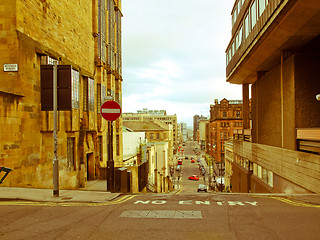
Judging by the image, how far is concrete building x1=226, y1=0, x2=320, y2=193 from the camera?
489 inches

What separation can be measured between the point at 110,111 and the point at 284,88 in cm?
1157

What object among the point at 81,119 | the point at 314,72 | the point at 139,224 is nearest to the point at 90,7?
the point at 81,119

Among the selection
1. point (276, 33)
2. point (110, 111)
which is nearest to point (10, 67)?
point (110, 111)

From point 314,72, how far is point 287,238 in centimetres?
1251

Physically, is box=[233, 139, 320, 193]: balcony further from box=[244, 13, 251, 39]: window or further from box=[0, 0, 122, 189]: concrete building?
box=[0, 0, 122, 189]: concrete building

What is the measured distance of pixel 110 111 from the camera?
1061 centimetres

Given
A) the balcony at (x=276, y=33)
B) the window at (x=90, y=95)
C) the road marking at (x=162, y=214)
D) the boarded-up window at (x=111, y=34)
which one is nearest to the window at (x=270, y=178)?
the balcony at (x=276, y=33)

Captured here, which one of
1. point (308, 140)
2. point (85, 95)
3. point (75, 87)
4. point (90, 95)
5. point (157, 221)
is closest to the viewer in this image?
point (157, 221)

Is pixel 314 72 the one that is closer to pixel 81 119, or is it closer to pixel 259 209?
pixel 259 209

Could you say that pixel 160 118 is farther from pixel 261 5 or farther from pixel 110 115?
pixel 110 115

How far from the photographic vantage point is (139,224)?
588 cm

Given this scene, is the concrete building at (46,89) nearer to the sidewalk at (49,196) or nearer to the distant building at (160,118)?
the sidewalk at (49,196)

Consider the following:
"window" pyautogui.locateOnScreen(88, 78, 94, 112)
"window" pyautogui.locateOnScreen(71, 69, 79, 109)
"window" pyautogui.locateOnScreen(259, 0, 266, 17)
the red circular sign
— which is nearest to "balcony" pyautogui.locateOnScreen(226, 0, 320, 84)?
"window" pyautogui.locateOnScreen(259, 0, 266, 17)

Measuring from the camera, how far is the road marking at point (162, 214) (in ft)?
21.4
